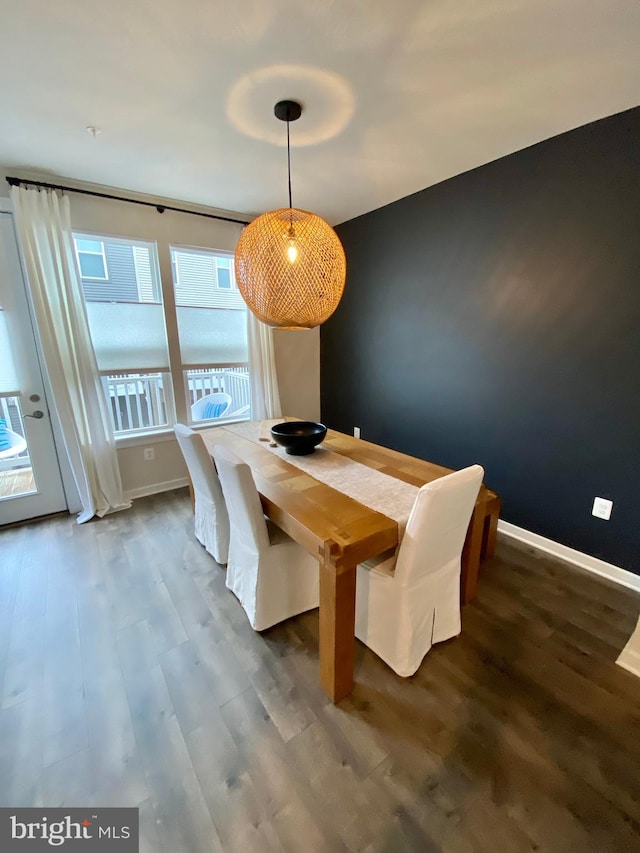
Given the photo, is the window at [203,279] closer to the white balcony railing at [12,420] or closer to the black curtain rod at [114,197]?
the black curtain rod at [114,197]

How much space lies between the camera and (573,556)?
2.29m

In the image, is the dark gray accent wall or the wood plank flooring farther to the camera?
the wood plank flooring

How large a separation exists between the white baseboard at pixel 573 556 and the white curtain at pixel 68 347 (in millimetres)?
3201

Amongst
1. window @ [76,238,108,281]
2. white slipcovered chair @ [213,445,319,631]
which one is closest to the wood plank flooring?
window @ [76,238,108,281]

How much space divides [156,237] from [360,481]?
9.36ft

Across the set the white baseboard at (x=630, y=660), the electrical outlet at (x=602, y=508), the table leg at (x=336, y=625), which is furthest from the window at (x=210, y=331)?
the white baseboard at (x=630, y=660)

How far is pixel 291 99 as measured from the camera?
5.77 ft

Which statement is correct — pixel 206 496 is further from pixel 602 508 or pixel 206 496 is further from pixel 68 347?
pixel 602 508

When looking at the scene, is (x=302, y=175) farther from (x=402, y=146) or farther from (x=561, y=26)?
(x=561, y=26)

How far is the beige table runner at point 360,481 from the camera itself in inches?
60.6

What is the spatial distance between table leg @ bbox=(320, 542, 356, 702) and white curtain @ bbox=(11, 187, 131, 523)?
95.3 inches

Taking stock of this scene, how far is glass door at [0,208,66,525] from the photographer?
257 centimetres

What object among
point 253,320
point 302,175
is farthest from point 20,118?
point 253,320

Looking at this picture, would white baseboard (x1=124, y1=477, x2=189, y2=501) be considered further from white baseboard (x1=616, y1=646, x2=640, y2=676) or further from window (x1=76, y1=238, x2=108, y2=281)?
white baseboard (x1=616, y1=646, x2=640, y2=676)
